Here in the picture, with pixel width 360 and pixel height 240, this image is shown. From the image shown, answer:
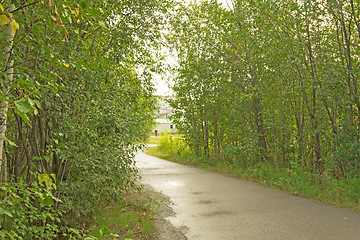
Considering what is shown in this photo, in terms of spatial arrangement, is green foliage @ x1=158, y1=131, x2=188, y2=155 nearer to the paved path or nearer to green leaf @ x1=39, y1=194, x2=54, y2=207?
the paved path

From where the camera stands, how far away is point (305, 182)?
8.66 m

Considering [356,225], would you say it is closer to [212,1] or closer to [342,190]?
[342,190]

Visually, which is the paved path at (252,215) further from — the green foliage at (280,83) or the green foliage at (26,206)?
the green foliage at (26,206)

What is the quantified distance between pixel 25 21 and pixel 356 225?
6516mm

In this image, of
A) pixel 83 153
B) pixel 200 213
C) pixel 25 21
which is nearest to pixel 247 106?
pixel 200 213

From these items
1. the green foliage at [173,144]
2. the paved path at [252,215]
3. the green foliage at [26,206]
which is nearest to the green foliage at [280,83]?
the paved path at [252,215]

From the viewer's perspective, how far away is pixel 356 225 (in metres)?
5.75

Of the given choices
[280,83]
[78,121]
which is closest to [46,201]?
[78,121]

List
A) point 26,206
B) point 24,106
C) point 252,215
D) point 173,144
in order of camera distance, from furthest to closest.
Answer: point 173,144 < point 252,215 < point 26,206 < point 24,106

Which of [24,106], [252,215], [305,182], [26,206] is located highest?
[24,106]

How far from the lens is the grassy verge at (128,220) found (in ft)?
18.1

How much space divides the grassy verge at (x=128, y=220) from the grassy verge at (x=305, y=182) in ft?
13.8

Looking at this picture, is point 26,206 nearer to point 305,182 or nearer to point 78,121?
point 78,121

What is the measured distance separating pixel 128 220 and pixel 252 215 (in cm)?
267
